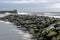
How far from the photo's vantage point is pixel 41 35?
11547 mm

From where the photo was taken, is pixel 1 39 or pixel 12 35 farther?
pixel 12 35

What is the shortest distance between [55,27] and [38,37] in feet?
3.57

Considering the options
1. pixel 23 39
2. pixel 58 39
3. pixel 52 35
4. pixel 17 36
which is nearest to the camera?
pixel 58 39

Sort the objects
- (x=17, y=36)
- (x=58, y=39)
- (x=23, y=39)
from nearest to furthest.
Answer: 1. (x=58, y=39)
2. (x=23, y=39)
3. (x=17, y=36)

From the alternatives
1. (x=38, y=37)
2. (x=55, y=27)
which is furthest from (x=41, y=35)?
(x=55, y=27)

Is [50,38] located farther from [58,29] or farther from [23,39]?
[23,39]

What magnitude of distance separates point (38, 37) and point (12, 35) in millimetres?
1943

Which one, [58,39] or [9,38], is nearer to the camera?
[58,39]

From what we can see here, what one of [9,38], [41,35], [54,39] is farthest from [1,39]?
[54,39]

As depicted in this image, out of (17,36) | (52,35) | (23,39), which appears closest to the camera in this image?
(52,35)

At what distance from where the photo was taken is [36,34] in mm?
12281

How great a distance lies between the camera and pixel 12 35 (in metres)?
12.9

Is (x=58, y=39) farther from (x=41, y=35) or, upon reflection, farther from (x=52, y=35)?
(x=41, y=35)

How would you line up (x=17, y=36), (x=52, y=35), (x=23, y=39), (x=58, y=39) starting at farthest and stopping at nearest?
(x=17, y=36) < (x=23, y=39) < (x=52, y=35) < (x=58, y=39)
